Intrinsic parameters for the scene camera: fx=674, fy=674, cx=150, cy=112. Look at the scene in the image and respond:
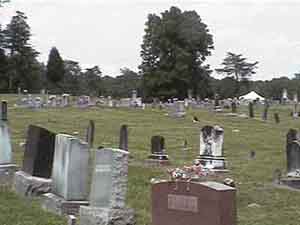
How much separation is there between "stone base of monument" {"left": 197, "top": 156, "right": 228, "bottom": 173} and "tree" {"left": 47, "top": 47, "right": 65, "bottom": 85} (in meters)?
74.7

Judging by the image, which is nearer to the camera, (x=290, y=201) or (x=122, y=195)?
(x=122, y=195)

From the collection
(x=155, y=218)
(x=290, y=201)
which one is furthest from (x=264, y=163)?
(x=155, y=218)

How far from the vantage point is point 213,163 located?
1727 cm

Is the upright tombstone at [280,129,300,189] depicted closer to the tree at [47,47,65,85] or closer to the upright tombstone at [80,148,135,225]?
the upright tombstone at [80,148,135,225]

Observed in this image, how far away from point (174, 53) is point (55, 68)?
17.6 metres

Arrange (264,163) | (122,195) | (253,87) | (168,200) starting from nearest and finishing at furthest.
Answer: (168,200), (122,195), (264,163), (253,87)

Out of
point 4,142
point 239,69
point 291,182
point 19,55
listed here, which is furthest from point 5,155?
point 239,69

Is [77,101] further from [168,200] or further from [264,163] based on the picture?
[168,200]

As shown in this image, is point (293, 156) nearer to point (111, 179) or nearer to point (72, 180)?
point (72, 180)

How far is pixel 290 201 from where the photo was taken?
1230 cm

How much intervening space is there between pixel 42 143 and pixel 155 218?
461 cm

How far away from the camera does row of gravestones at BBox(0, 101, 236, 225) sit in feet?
24.0

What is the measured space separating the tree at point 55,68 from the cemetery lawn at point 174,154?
44090 mm

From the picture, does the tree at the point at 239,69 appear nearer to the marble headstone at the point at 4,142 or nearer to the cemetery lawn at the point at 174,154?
the cemetery lawn at the point at 174,154
